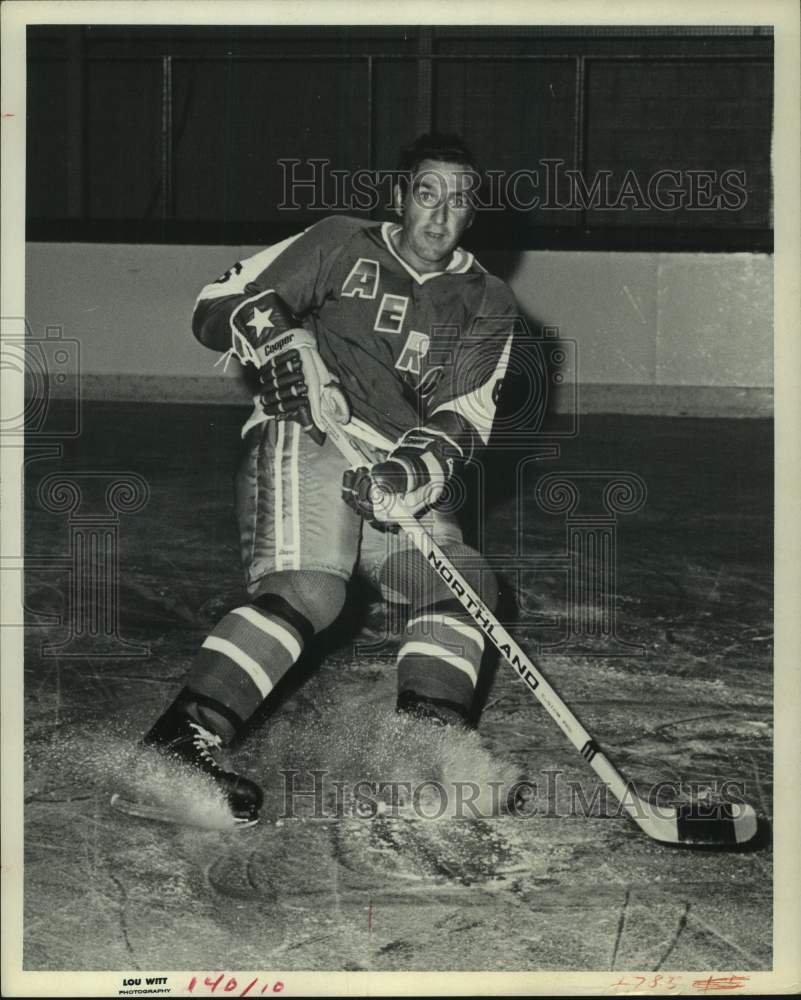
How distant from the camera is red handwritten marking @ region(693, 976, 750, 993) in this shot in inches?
122

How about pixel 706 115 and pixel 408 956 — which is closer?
pixel 408 956

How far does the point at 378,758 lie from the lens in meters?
3.33

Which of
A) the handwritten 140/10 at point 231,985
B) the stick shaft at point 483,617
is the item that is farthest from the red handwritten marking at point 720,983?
the handwritten 140/10 at point 231,985

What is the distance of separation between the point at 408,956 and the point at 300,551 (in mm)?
957

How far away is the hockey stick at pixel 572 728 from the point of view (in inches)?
128

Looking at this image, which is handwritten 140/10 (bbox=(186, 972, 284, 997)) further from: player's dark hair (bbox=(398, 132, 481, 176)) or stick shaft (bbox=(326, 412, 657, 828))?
player's dark hair (bbox=(398, 132, 481, 176))

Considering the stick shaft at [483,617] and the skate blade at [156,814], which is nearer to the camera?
the skate blade at [156,814]

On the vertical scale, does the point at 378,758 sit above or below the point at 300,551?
below

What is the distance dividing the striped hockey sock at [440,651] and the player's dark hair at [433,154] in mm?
1041

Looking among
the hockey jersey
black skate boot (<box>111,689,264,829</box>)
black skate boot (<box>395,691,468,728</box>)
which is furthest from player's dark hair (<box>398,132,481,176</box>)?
black skate boot (<box>111,689,264,829</box>)

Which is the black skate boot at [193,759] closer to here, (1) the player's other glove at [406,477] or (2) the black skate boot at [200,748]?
(2) the black skate boot at [200,748]

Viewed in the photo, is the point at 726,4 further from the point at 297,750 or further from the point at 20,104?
the point at 297,750

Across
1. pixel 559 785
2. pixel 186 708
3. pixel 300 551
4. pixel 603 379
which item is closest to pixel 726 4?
pixel 603 379

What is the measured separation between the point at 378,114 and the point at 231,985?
2210 millimetres
